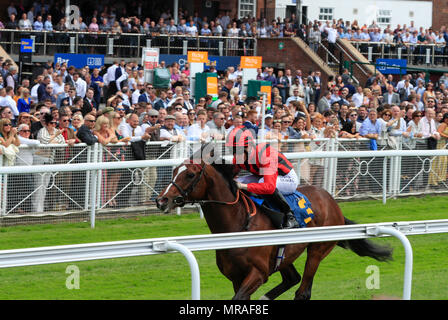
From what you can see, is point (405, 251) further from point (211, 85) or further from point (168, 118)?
point (211, 85)

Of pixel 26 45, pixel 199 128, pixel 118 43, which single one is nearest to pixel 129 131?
pixel 199 128

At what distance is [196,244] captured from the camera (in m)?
4.55

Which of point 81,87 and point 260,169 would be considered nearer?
point 260,169

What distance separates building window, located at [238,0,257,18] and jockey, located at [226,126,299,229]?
2688cm

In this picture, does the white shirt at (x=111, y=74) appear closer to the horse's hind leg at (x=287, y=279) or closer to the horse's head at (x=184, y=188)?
the horse's hind leg at (x=287, y=279)

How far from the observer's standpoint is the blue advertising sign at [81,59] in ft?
67.2

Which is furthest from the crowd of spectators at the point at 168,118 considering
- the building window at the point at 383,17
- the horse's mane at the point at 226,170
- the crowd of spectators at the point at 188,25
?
the building window at the point at 383,17

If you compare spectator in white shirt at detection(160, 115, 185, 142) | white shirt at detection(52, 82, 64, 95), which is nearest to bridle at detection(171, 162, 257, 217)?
spectator in white shirt at detection(160, 115, 185, 142)

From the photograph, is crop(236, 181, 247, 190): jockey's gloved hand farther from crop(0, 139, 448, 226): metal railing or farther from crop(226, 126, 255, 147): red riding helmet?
crop(0, 139, 448, 226): metal railing

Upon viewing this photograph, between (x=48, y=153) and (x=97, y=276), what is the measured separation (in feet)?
9.15

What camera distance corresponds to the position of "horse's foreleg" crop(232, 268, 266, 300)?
5941 mm

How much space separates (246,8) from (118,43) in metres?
10.0
